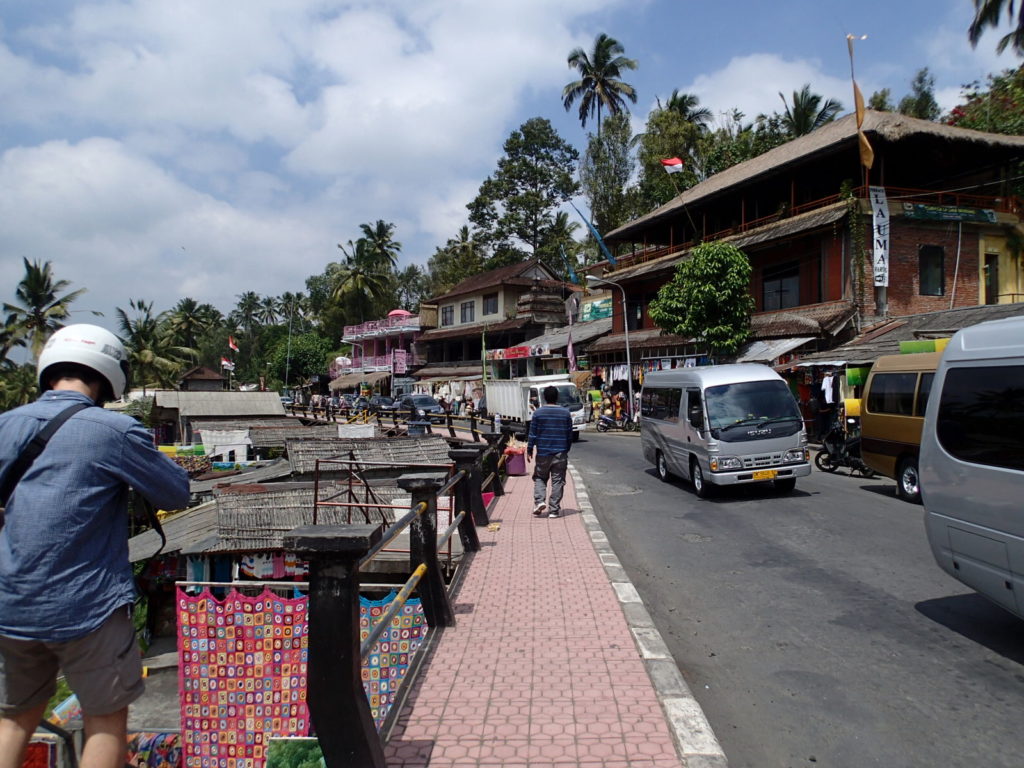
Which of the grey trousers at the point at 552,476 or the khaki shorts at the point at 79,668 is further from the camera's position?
the grey trousers at the point at 552,476

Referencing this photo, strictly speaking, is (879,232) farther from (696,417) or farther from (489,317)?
(489,317)

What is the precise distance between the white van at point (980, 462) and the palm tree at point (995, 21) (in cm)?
3271

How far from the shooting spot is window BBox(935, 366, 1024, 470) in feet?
14.8

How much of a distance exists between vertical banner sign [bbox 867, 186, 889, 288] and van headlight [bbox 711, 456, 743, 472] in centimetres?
1384

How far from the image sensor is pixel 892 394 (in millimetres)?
11570

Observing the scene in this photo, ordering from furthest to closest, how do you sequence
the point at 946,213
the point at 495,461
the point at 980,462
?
the point at 946,213 < the point at 495,461 < the point at 980,462

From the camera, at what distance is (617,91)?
49.5m

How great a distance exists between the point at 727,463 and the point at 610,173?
1366 inches

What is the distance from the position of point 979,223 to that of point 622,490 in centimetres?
1852

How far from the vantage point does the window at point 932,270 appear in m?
22.8

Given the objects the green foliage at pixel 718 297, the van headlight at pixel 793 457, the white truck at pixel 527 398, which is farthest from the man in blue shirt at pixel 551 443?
the green foliage at pixel 718 297

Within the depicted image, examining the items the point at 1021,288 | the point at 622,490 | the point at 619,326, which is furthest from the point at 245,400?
the point at 1021,288

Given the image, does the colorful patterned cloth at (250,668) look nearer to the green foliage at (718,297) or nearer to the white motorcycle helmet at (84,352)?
the white motorcycle helmet at (84,352)

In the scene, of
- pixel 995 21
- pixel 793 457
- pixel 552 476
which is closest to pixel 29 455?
pixel 552 476
